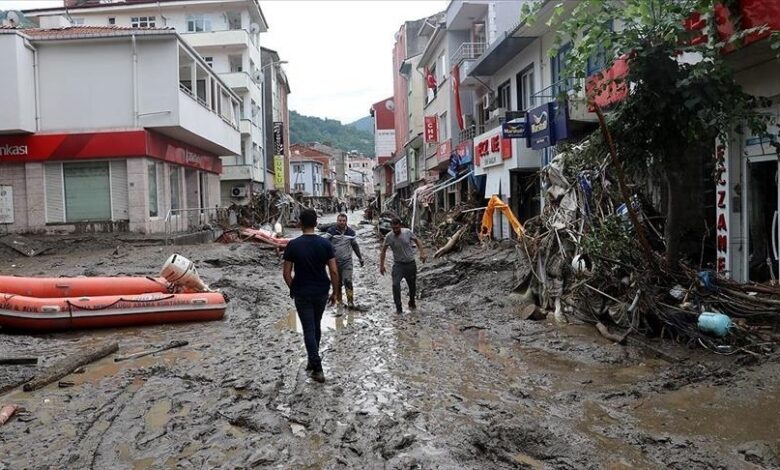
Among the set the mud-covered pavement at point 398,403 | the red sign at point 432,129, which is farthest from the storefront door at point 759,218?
the red sign at point 432,129

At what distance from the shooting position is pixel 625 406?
5.49 m

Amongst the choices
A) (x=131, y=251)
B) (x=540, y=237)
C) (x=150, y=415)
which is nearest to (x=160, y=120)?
(x=131, y=251)

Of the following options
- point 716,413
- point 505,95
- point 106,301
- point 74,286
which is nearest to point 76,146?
point 74,286

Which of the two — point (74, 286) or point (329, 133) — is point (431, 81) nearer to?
point (74, 286)

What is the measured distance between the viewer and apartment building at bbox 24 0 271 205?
3838cm

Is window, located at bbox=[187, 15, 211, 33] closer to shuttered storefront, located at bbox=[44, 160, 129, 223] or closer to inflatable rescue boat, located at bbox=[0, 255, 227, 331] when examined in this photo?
shuttered storefront, located at bbox=[44, 160, 129, 223]

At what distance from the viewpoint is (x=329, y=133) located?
525ft

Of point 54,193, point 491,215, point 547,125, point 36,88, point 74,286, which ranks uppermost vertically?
point 36,88

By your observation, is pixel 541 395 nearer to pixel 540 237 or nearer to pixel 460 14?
pixel 540 237

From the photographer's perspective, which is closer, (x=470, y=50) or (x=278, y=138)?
(x=470, y=50)

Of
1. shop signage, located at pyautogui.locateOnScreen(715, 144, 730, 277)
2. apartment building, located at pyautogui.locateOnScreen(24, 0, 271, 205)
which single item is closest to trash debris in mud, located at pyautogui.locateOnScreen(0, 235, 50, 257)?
shop signage, located at pyautogui.locateOnScreen(715, 144, 730, 277)

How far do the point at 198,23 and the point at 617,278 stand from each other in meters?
37.3

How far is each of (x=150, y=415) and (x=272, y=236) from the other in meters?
18.0

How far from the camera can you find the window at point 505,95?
2109cm
